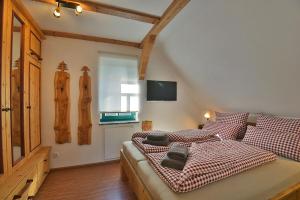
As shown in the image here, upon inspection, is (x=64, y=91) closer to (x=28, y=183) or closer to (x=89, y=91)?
(x=89, y=91)

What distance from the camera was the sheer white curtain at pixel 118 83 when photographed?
3.11 m

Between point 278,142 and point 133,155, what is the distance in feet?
5.95

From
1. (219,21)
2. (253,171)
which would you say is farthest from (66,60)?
(253,171)

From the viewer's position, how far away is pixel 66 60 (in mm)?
2859

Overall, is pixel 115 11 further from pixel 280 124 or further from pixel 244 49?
pixel 280 124

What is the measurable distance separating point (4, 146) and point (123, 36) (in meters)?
2.38

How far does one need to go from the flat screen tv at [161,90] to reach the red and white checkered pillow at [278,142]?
1842mm

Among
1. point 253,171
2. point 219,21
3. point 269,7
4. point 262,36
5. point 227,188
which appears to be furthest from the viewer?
point 219,21

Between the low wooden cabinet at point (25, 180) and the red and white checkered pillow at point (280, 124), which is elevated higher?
the red and white checkered pillow at point (280, 124)

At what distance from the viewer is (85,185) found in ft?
7.52

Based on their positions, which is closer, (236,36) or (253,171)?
(253,171)

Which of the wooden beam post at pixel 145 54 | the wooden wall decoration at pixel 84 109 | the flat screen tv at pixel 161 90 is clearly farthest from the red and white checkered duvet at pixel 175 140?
the wooden beam post at pixel 145 54

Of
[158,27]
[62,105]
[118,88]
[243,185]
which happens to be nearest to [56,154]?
[62,105]

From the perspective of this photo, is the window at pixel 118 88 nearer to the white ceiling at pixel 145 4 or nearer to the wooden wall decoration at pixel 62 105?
the wooden wall decoration at pixel 62 105
